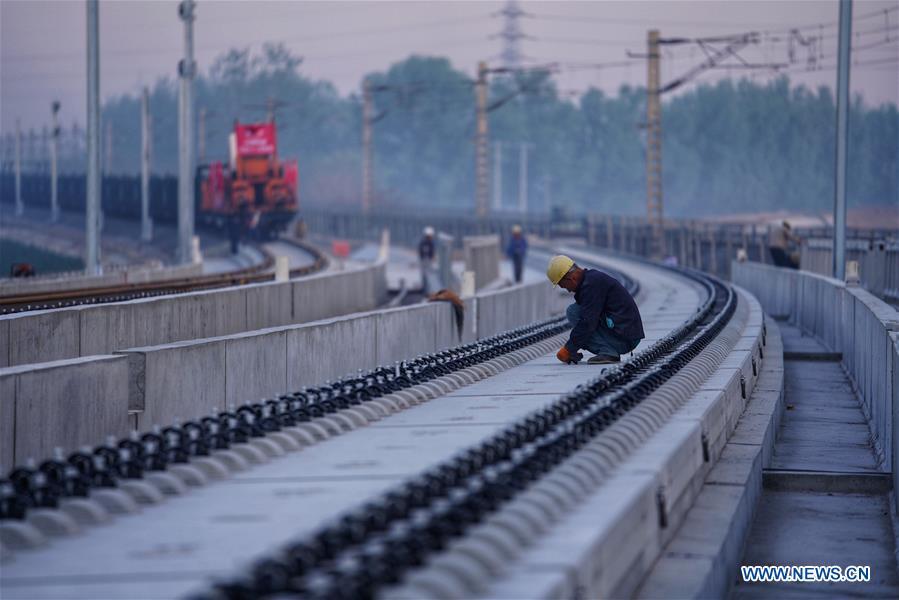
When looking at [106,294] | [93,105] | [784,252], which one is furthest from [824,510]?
[784,252]

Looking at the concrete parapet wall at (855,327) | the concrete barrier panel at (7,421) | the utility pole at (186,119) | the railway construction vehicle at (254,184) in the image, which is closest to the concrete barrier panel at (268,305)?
the concrete parapet wall at (855,327)

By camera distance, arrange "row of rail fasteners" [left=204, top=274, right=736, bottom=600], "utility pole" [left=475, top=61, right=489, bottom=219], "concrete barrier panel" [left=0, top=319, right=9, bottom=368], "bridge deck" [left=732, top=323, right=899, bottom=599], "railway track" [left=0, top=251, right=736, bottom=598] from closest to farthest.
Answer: "row of rail fasteners" [left=204, top=274, right=736, bottom=600], "railway track" [left=0, top=251, right=736, bottom=598], "bridge deck" [left=732, top=323, right=899, bottom=599], "concrete barrier panel" [left=0, top=319, right=9, bottom=368], "utility pole" [left=475, top=61, right=489, bottom=219]

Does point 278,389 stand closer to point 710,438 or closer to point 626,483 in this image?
point 710,438

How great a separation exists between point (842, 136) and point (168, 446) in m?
25.5

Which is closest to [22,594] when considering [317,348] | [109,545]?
[109,545]

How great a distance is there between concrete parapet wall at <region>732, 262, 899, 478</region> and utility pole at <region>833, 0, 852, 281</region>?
90 centimetres

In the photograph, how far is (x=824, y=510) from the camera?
14078mm

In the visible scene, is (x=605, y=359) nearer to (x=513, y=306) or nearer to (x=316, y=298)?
(x=316, y=298)

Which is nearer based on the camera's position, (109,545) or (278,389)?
(109,545)

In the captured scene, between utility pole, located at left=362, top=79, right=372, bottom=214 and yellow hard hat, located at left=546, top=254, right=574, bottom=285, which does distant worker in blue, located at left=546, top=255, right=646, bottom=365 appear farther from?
utility pole, located at left=362, top=79, right=372, bottom=214

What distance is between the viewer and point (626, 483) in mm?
9391

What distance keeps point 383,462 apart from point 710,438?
3440 millimetres

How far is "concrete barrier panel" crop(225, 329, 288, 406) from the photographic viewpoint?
15555mm

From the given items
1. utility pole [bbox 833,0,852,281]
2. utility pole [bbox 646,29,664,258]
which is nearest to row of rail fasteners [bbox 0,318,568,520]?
utility pole [bbox 833,0,852,281]
